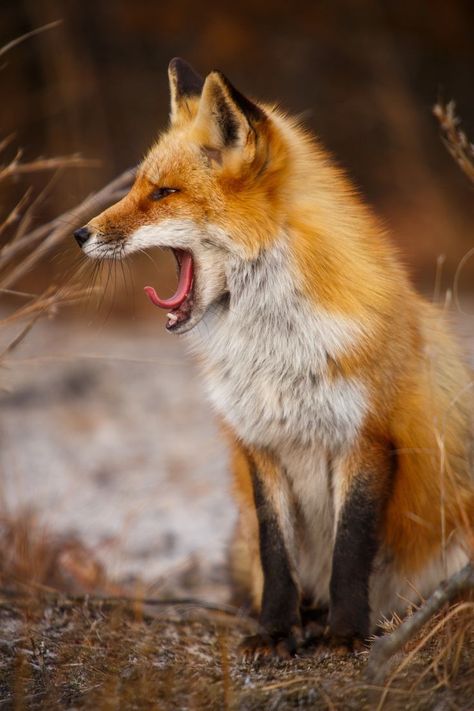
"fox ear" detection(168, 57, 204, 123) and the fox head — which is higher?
"fox ear" detection(168, 57, 204, 123)

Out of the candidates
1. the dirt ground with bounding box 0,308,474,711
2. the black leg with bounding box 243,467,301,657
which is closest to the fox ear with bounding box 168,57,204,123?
the dirt ground with bounding box 0,308,474,711

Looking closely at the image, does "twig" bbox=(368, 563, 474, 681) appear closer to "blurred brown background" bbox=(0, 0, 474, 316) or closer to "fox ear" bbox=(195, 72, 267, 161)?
"fox ear" bbox=(195, 72, 267, 161)

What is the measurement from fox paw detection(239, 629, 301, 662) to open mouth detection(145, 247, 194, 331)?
Answer: 109cm

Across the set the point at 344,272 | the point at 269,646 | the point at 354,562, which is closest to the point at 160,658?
the point at 269,646

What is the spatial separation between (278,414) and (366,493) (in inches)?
15.4

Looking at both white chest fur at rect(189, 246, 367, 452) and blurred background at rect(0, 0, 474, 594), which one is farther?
blurred background at rect(0, 0, 474, 594)

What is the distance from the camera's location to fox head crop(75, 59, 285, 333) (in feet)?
10.2

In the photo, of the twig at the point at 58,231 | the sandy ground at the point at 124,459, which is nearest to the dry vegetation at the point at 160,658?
the twig at the point at 58,231

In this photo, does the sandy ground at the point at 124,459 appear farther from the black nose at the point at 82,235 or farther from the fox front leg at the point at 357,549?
the fox front leg at the point at 357,549

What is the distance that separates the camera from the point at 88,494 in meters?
5.92

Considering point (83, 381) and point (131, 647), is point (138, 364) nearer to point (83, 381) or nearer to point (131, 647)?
point (83, 381)

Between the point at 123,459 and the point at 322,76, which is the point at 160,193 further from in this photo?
the point at 322,76

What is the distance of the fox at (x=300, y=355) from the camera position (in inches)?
122

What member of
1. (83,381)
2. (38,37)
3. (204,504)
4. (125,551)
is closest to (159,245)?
(125,551)
